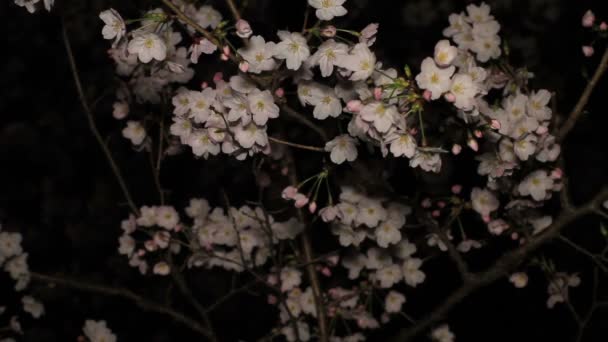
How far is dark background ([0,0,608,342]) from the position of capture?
3576 mm

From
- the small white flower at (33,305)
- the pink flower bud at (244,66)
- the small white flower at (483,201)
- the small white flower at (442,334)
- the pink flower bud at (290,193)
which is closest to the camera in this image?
the pink flower bud at (244,66)

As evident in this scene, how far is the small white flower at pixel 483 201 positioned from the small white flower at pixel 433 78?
760mm

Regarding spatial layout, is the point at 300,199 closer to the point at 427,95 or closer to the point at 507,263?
the point at 427,95

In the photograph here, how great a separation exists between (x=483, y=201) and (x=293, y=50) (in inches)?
34.5

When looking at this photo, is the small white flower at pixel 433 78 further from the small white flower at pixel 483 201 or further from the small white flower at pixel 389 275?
the small white flower at pixel 389 275

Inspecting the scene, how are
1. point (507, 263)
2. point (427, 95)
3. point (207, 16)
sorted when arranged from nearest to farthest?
1. point (427, 95)
2. point (507, 263)
3. point (207, 16)

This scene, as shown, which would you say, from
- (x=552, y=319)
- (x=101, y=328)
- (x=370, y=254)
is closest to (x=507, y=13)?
(x=552, y=319)

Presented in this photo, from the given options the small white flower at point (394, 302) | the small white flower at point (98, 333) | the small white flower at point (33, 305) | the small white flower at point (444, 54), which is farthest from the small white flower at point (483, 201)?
the small white flower at point (33, 305)

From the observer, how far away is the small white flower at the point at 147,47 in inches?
55.7

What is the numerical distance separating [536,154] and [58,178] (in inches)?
131

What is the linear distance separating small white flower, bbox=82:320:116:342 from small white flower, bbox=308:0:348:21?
147 centimetres

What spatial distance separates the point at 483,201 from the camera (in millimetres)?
1966

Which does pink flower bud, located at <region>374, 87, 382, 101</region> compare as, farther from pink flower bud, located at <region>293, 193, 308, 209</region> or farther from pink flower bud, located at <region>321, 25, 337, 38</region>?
pink flower bud, located at <region>293, 193, 308, 209</region>

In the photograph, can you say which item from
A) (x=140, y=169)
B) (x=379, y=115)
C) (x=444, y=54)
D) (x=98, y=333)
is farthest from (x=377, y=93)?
(x=140, y=169)
